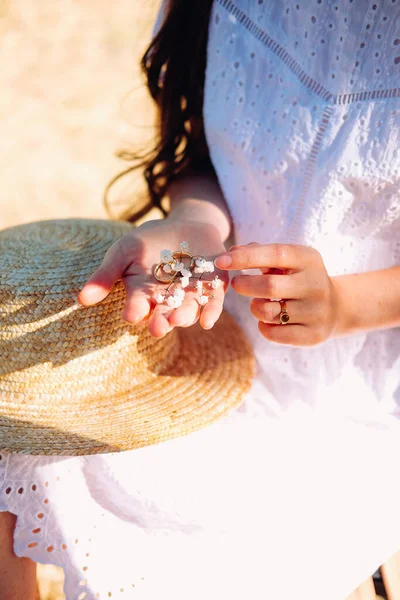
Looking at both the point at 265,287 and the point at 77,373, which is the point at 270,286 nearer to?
the point at 265,287

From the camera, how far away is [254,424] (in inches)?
41.8

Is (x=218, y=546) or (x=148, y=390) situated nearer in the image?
(x=218, y=546)

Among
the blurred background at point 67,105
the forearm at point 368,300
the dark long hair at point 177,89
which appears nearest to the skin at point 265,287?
the forearm at point 368,300

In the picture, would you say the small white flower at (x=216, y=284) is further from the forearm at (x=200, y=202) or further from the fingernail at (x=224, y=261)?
the forearm at (x=200, y=202)

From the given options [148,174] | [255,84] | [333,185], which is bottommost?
[148,174]

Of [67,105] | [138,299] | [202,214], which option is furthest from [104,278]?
[67,105]

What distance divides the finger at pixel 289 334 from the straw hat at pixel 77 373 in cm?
23

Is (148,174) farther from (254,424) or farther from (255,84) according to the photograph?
(254,424)

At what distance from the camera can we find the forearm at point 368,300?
100 centimetres

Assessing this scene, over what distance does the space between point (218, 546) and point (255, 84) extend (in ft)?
3.07

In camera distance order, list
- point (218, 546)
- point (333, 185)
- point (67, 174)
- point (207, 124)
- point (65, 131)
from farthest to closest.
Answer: point (65, 131) → point (67, 174) → point (207, 124) → point (333, 185) → point (218, 546)

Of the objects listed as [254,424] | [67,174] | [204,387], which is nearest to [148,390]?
[204,387]

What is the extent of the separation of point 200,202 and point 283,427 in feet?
1.80

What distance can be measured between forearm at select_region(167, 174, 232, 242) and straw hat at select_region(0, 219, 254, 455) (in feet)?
0.62
